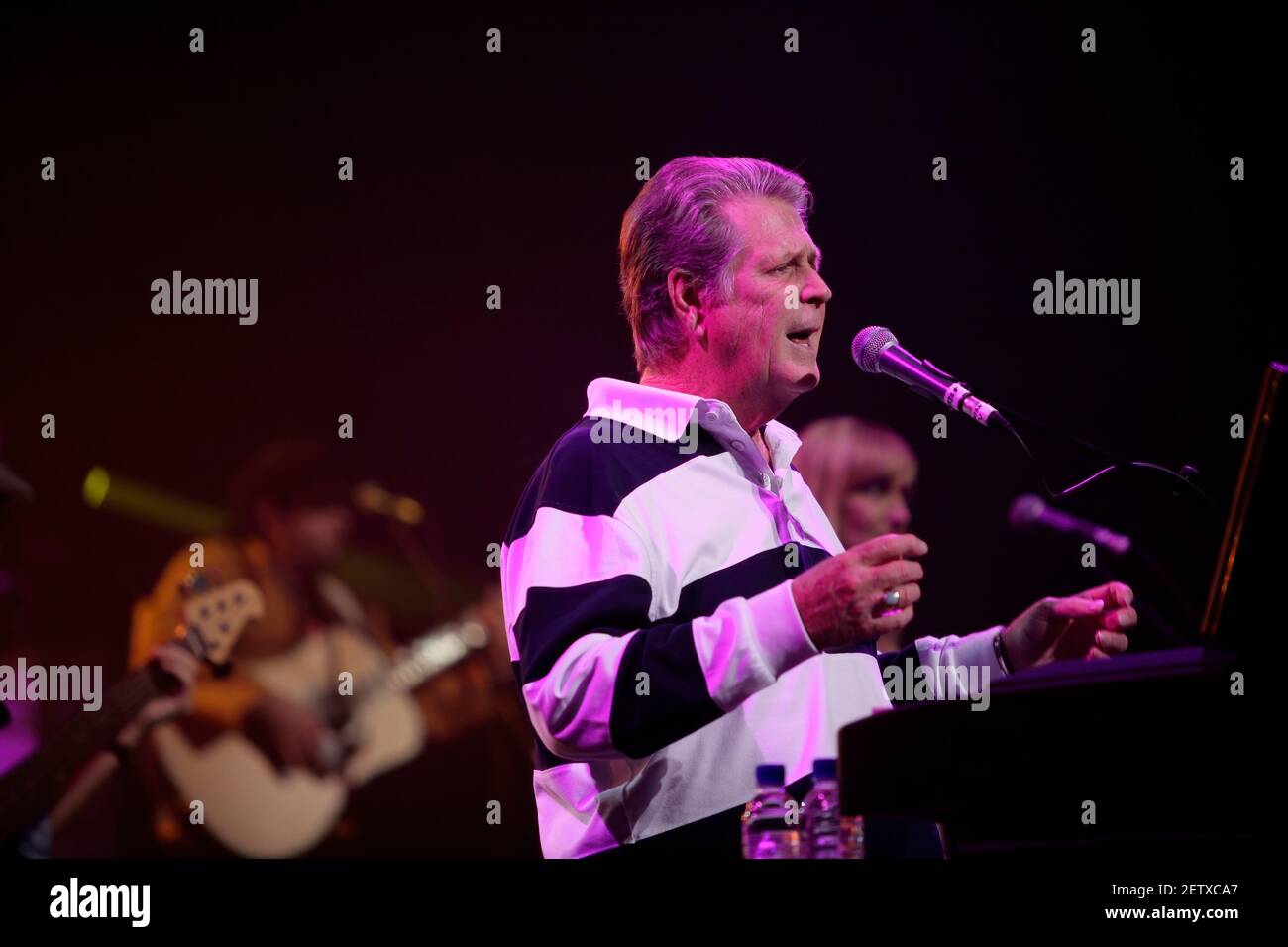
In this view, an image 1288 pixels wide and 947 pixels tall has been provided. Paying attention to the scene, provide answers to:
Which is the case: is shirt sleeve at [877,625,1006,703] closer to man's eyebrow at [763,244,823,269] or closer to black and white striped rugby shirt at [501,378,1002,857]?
black and white striped rugby shirt at [501,378,1002,857]

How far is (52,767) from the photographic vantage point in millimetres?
2916

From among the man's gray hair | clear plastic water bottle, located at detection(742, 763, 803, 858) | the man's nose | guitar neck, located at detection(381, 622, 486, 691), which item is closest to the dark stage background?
guitar neck, located at detection(381, 622, 486, 691)

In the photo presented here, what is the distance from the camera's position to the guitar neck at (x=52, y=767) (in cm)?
285

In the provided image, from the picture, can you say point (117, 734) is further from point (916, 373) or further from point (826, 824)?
point (916, 373)

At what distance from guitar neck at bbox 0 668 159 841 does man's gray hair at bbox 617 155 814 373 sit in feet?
5.59

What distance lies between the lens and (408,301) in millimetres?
3664

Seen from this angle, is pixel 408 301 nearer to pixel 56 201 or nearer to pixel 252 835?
pixel 56 201

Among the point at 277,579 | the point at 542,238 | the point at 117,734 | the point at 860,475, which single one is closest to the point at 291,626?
the point at 277,579

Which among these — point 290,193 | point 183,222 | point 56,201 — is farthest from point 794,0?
point 56,201

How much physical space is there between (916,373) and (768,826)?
732mm

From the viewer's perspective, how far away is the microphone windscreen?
208cm

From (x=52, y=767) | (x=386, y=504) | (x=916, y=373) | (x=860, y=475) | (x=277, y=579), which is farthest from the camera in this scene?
(x=277, y=579)

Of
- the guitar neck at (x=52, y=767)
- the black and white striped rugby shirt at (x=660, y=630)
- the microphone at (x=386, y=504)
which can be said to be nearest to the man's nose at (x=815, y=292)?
the black and white striped rugby shirt at (x=660, y=630)

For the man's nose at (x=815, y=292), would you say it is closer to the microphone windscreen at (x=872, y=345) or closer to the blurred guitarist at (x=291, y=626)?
the microphone windscreen at (x=872, y=345)
